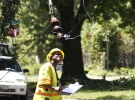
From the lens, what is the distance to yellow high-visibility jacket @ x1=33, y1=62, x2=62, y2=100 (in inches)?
217

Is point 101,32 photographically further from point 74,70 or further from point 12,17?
point 12,17

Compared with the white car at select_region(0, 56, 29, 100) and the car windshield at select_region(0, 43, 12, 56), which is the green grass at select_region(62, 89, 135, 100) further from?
the car windshield at select_region(0, 43, 12, 56)

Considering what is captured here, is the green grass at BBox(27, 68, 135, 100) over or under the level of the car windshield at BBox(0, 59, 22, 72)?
under

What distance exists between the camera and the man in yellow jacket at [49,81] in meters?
5.53

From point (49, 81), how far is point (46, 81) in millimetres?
45

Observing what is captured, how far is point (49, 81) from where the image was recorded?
5523 mm

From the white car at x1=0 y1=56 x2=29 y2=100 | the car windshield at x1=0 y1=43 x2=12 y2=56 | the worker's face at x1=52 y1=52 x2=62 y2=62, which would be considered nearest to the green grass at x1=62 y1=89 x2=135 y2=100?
the white car at x1=0 y1=56 x2=29 y2=100

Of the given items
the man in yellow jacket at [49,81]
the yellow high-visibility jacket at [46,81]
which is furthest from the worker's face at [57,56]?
the yellow high-visibility jacket at [46,81]

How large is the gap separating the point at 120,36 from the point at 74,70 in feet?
41.1

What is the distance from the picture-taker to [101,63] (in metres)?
28.4

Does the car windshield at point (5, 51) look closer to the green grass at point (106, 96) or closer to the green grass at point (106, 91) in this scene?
→ the green grass at point (106, 91)

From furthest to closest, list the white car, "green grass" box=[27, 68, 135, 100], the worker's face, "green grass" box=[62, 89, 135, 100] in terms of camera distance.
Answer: "green grass" box=[27, 68, 135, 100] < "green grass" box=[62, 89, 135, 100] < the white car < the worker's face

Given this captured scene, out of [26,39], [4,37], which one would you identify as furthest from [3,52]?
[26,39]

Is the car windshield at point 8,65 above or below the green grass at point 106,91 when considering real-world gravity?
above
